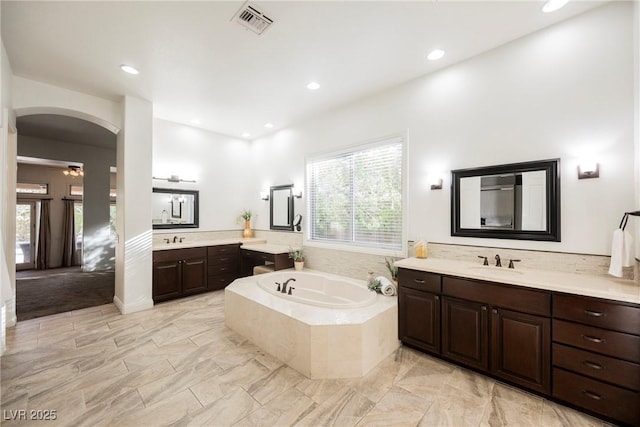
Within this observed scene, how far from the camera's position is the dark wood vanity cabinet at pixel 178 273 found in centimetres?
414

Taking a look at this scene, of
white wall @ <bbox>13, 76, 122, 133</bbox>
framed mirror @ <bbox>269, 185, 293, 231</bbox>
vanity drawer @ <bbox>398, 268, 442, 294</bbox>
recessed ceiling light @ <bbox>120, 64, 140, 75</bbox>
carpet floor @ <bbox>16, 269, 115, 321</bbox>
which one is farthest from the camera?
framed mirror @ <bbox>269, 185, 293, 231</bbox>

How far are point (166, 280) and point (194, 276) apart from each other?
1.44ft

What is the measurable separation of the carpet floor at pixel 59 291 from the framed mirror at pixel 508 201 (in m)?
5.48

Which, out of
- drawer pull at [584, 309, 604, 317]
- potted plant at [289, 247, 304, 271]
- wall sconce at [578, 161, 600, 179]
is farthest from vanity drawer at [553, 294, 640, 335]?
potted plant at [289, 247, 304, 271]

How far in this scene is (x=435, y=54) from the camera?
A: 9.21ft

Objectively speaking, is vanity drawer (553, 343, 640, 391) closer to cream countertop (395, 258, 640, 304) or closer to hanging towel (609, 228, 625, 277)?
cream countertop (395, 258, 640, 304)

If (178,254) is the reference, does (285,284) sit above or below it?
below

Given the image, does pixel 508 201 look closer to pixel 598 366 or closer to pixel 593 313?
pixel 593 313

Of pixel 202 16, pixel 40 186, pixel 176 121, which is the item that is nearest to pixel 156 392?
pixel 202 16

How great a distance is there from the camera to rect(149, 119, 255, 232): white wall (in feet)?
15.7

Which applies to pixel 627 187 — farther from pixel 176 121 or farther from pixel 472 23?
pixel 176 121

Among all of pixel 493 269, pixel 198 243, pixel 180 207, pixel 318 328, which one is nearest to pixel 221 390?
pixel 318 328

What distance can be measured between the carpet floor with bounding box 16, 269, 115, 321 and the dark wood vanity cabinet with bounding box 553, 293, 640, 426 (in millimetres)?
5784

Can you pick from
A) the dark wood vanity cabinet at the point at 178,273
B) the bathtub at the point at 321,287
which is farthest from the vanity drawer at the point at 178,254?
the bathtub at the point at 321,287
